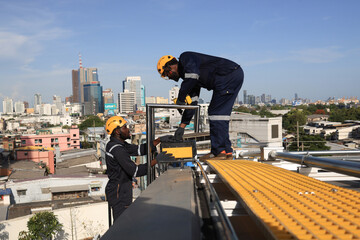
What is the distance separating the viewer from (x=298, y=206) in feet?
5.25

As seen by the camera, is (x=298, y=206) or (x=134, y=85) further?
(x=134, y=85)

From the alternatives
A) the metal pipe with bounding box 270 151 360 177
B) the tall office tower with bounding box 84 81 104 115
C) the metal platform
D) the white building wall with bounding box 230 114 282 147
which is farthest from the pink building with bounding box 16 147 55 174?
the tall office tower with bounding box 84 81 104 115

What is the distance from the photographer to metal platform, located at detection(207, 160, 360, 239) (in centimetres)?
121

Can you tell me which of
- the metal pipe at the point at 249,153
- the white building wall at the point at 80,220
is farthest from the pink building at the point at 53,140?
the metal pipe at the point at 249,153

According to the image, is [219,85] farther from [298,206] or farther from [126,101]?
[126,101]

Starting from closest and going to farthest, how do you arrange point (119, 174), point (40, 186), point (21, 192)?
point (119, 174) → point (21, 192) → point (40, 186)

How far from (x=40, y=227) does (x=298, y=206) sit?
15.7m

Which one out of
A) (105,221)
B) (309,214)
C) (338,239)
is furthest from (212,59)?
(105,221)

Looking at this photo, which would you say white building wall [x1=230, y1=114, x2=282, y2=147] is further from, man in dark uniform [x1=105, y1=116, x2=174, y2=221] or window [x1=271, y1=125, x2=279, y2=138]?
man in dark uniform [x1=105, y1=116, x2=174, y2=221]

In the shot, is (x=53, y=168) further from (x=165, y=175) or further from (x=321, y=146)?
(x=165, y=175)

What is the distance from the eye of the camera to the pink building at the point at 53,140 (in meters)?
44.1

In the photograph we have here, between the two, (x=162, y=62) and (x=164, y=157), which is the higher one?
(x=162, y=62)

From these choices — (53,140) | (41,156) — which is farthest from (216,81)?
(53,140)

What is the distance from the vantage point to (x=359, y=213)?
1457 mm
